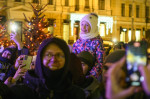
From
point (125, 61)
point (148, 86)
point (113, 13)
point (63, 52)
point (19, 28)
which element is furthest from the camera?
point (113, 13)

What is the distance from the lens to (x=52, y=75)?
242 cm

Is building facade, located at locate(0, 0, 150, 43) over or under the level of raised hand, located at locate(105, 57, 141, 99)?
over

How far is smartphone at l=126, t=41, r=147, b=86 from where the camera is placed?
162cm

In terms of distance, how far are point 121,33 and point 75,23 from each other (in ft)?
23.4

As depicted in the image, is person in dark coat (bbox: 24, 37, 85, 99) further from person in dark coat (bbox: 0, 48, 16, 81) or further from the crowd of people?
person in dark coat (bbox: 0, 48, 16, 81)

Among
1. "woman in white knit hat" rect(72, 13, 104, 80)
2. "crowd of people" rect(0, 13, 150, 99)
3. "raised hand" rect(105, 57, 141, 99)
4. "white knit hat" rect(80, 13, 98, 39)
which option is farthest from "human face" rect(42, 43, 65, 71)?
"white knit hat" rect(80, 13, 98, 39)

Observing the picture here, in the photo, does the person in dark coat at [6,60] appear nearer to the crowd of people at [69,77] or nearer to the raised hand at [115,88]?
the crowd of people at [69,77]

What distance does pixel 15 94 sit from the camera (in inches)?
89.4

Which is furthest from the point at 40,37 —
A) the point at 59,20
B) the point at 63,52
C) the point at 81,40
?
the point at 59,20

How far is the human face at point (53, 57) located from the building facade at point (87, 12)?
26.0 metres

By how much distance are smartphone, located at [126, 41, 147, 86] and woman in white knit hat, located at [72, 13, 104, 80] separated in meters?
2.70

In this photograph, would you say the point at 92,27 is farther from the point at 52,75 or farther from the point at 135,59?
Answer: the point at 135,59

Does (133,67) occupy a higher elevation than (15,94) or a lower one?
higher

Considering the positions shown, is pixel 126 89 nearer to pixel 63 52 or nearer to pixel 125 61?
pixel 125 61
